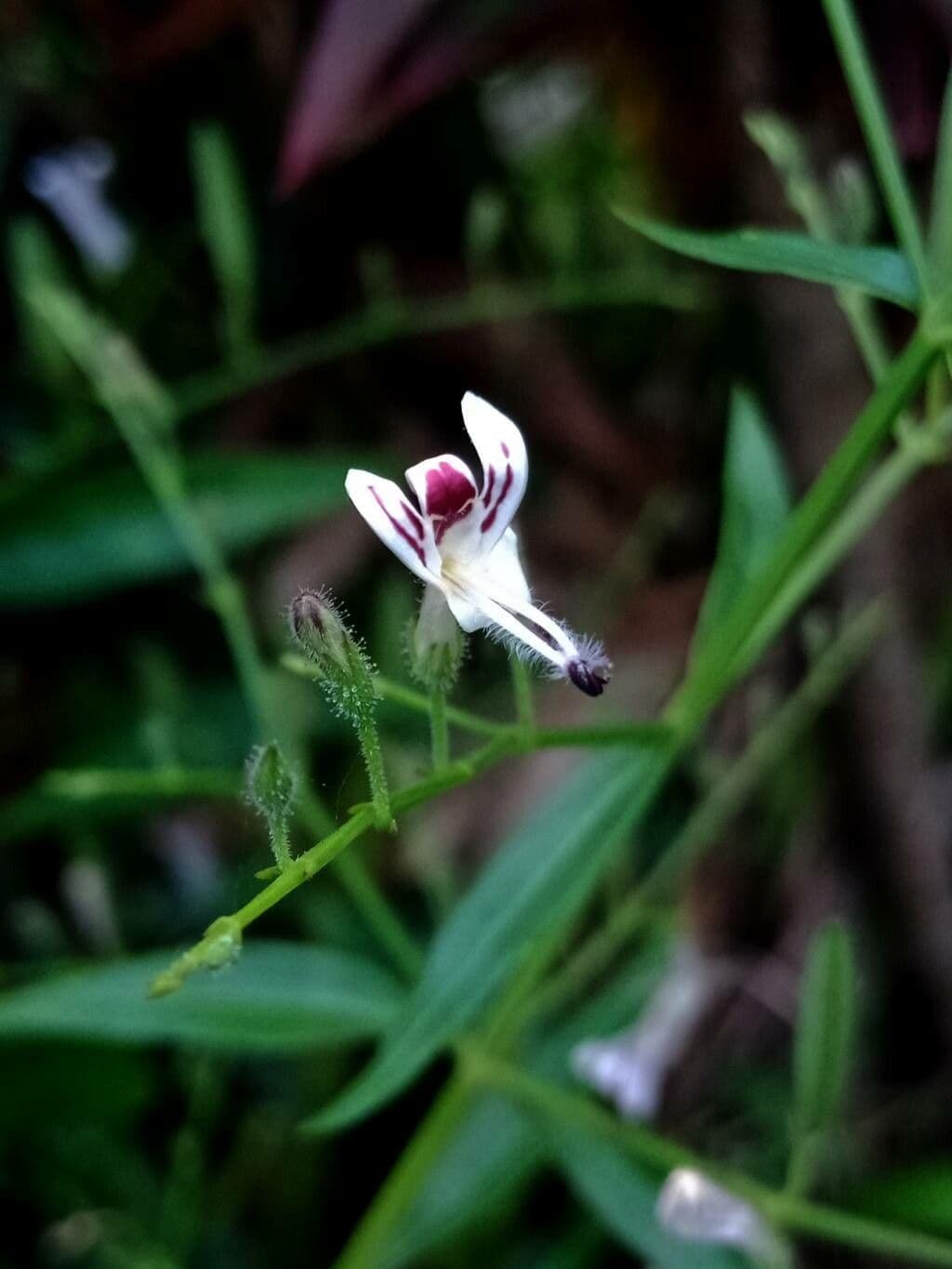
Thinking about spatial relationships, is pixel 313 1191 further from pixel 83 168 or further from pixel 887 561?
pixel 83 168

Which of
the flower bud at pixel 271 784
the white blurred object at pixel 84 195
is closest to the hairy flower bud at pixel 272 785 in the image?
the flower bud at pixel 271 784

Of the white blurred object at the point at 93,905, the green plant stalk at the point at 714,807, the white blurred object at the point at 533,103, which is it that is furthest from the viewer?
the white blurred object at the point at 533,103

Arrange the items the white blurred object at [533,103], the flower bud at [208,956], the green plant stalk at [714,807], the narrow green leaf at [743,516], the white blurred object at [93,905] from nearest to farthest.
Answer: the flower bud at [208,956], the narrow green leaf at [743,516], the green plant stalk at [714,807], the white blurred object at [93,905], the white blurred object at [533,103]

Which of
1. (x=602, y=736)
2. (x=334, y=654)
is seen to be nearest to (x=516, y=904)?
(x=602, y=736)

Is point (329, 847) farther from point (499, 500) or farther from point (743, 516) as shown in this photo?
point (743, 516)

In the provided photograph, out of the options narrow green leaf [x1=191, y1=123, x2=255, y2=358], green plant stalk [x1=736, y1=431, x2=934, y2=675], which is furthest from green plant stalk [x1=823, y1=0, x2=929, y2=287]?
narrow green leaf [x1=191, y1=123, x2=255, y2=358]

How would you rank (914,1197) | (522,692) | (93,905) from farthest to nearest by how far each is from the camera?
(93,905), (914,1197), (522,692)

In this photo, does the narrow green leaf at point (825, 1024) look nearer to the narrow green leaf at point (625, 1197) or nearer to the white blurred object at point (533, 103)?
the narrow green leaf at point (625, 1197)
